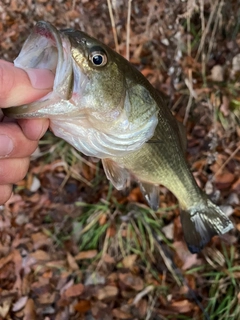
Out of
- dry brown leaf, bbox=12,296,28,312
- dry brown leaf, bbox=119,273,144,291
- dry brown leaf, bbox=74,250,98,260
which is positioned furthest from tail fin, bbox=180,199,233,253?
dry brown leaf, bbox=12,296,28,312

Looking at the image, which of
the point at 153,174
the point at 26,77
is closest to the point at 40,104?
the point at 26,77

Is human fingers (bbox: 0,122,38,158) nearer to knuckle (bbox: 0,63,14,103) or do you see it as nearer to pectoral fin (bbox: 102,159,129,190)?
knuckle (bbox: 0,63,14,103)

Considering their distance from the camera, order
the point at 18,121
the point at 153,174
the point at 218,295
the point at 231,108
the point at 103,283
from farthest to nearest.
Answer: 1. the point at 231,108
2. the point at 103,283
3. the point at 218,295
4. the point at 153,174
5. the point at 18,121

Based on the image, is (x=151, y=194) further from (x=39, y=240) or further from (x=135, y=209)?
(x=39, y=240)

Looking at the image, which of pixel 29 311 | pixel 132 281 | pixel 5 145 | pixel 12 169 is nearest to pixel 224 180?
pixel 132 281

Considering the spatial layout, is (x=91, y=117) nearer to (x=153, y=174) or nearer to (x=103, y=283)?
(x=153, y=174)

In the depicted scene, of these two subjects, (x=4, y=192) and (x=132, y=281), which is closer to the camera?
(x=4, y=192)
